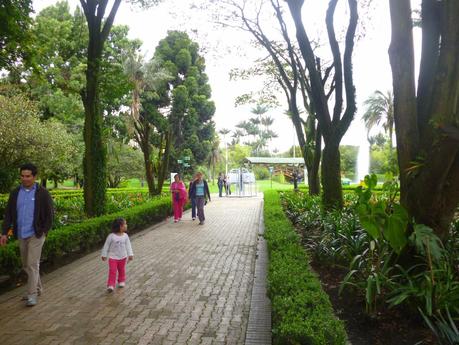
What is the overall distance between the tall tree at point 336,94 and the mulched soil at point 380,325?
5667 millimetres

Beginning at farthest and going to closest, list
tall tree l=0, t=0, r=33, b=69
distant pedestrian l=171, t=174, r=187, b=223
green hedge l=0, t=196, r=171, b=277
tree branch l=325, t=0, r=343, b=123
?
distant pedestrian l=171, t=174, r=187, b=223 → tree branch l=325, t=0, r=343, b=123 → tall tree l=0, t=0, r=33, b=69 → green hedge l=0, t=196, r=171, b=277

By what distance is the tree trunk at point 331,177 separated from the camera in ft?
32.9

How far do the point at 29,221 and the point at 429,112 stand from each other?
15.7 ft

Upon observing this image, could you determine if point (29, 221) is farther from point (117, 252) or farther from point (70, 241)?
point (70, 241)

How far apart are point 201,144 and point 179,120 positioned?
3376mm

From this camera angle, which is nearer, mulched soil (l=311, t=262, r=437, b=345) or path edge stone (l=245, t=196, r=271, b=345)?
mulched soil (l=311, t=262, r=437, b=345)

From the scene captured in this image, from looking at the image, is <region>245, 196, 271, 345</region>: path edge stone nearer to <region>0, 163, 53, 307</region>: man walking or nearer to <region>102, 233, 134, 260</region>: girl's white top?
<region>102, 233, 134, 260</region>: girl's white top

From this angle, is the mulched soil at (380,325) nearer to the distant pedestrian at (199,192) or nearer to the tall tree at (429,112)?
the tall tree at (429,112)

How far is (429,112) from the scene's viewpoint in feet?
14.3

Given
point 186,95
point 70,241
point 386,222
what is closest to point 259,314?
point 386,222

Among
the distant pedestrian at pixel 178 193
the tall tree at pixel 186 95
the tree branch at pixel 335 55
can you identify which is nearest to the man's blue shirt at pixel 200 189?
the distant pedestrian at pixel 178 193

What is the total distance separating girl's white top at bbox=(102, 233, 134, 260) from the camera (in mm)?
5484

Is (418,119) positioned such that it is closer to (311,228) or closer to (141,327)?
(141,327)

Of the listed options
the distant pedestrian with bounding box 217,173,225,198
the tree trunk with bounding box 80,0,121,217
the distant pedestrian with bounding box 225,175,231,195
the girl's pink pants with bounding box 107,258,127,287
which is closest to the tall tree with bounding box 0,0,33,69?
the tree trunk with bounding box 80,0,121,217
